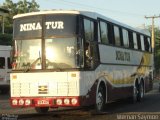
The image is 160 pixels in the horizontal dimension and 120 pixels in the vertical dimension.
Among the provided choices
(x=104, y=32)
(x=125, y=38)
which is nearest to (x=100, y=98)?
(x=104, y=32)

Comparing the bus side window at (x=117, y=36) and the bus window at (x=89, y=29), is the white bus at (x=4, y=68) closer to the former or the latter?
the bus side window at (x=117, y=36)

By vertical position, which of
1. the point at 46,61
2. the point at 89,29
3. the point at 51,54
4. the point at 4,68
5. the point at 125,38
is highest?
the point at 125,38

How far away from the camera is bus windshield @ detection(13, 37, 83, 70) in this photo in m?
16.9

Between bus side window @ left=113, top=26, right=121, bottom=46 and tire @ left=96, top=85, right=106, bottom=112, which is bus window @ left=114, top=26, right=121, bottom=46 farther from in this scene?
tire @ left=96, top=85, right=106, bottom=112

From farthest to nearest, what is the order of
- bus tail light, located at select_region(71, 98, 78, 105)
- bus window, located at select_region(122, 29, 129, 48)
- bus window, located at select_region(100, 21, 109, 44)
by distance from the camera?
bus window, located at select_region(122, 29, 129, 48), bus window, located at select_region(100, 21, 109, 44), bus tail light, located at select_region(71, 98, 78, 105)

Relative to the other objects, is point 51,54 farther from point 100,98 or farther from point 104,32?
point 104,32

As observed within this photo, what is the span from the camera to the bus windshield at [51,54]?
55.3 feet

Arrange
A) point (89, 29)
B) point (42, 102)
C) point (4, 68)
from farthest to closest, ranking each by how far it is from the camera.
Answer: point (4, 68) < point (89, 29) < point (42, 102)

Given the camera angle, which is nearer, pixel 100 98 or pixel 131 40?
pixel 100 98

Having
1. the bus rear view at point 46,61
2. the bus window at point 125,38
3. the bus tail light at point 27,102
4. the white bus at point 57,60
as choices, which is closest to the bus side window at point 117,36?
the bus window at point 125,38

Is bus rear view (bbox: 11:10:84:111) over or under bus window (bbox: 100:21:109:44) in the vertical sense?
under

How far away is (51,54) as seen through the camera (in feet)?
55.9

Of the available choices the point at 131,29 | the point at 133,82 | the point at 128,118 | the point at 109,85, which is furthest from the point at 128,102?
the point at 128,118

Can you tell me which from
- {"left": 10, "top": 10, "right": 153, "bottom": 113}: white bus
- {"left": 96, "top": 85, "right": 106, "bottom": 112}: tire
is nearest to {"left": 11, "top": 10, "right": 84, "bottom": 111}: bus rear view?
{"left": 10, "top": 10, "right": 153, "bottom": 113}: white bus
